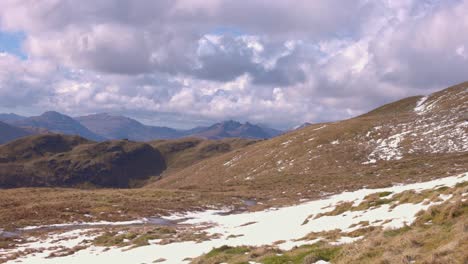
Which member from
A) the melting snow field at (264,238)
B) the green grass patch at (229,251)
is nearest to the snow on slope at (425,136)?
the melting snow field at (264,238)

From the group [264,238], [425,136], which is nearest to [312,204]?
[264,238]

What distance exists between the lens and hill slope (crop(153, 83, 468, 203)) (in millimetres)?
59338

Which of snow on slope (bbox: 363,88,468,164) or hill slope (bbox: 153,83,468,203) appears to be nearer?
hill slope (bbox: 153,83,468,203)

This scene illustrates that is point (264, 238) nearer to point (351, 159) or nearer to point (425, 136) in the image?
point (351, 159)

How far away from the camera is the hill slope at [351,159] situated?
59.3 m

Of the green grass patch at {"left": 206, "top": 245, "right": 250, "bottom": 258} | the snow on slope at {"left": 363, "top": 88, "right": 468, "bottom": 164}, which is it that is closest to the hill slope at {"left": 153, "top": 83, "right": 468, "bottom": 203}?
the snow on slope at {"left": 363, "top": 88, "right": 468, "bottom": 164}

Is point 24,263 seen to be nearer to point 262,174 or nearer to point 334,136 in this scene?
point 262,174

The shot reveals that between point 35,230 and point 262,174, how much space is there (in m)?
55.5

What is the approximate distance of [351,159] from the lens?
3123 inches

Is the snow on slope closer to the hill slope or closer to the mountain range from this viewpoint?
the hill slope

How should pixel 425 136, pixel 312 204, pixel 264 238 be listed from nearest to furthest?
pixel 264 238 < pixel 312 204 < pixel 425 136

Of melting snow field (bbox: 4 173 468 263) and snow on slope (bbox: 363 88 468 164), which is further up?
snow on slope (bbox: 363 88 468 164)

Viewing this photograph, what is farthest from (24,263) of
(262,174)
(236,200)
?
(262,174)

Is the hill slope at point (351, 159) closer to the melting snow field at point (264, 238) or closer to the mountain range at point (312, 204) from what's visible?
the mountain range at point (312, 204)
